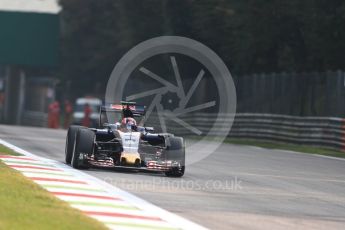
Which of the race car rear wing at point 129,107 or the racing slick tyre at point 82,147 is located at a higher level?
the race car rear wing at point 129,107

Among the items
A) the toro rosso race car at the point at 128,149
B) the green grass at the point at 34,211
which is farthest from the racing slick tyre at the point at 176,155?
the green grass at the point at 34,211

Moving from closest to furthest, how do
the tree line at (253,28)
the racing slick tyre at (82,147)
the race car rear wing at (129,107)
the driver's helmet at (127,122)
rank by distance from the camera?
the racing slick tyre at (82,147)
the driver's helmet at (127,122)
the race car rear wing at (129,107)
the tree line at (253,28)

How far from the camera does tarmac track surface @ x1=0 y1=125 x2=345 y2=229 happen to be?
11367mm

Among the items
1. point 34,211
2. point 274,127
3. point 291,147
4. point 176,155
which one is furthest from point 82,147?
point 274,127

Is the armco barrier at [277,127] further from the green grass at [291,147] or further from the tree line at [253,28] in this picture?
the tree line at [253,28]

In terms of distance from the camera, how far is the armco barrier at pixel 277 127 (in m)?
30.5

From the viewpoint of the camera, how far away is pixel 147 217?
1050 cm

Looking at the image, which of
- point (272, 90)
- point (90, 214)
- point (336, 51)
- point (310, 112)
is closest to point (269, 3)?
point (336, 51)

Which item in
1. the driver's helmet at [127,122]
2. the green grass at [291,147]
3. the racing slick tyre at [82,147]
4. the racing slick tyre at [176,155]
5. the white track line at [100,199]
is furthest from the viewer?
the green grass at [291,147]

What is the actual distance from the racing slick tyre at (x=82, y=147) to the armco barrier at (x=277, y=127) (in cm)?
1349

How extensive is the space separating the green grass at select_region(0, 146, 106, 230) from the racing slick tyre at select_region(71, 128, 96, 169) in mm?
3405

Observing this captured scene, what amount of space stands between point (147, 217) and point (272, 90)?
26783 millimetres

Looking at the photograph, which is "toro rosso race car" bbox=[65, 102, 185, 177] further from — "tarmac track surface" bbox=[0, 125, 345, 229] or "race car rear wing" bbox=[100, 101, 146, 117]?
"race car rear wing" bbox=[100, 101, 146, 117]

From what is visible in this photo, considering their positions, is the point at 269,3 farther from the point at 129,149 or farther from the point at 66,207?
the point at 66,207
